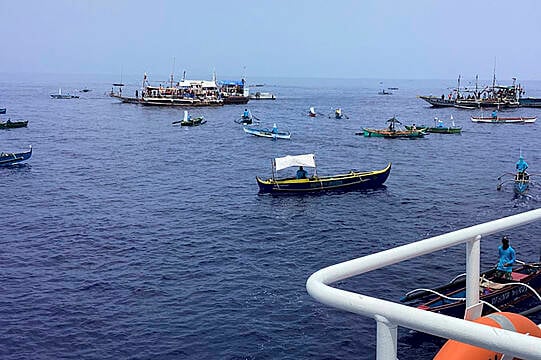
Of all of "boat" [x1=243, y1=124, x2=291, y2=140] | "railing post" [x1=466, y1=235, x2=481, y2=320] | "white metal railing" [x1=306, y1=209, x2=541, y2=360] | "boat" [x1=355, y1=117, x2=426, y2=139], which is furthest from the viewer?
"boat" [x1=243, y1=124, x2=291, y2=140]

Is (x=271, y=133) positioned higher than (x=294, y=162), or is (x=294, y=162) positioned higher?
(x=271, y=133)

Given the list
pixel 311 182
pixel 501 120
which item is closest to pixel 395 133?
pixel 501 120

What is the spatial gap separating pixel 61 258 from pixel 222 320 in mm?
14321

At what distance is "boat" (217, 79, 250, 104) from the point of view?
160 meters

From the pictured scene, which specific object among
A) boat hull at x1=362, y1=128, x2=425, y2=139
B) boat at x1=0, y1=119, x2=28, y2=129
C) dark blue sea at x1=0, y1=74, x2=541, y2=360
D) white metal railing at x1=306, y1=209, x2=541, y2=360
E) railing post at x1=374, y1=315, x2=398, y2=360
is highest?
white metal railing at x1=306, y1=209, x2=541, y2=360

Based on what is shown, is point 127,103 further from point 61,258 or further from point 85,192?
point 61,258

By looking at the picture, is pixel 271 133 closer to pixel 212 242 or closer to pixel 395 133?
pixel 395 133

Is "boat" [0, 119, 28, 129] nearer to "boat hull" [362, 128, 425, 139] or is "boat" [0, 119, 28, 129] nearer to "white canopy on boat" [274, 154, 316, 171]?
"boat hull" [362, 128, 425, 139]

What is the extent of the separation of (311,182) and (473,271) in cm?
4654

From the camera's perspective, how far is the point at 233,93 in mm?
167125

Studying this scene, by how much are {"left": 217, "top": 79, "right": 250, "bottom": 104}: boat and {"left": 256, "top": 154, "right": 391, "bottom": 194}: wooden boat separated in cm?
10718

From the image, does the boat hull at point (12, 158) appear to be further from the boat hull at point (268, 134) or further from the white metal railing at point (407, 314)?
the white metal railing at point (407, 314)

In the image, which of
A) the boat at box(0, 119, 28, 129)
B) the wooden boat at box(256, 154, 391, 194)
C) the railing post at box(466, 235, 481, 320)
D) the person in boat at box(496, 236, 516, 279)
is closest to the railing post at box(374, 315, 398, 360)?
the railing post at box(466, 235, 481, 320)

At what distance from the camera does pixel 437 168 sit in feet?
217
